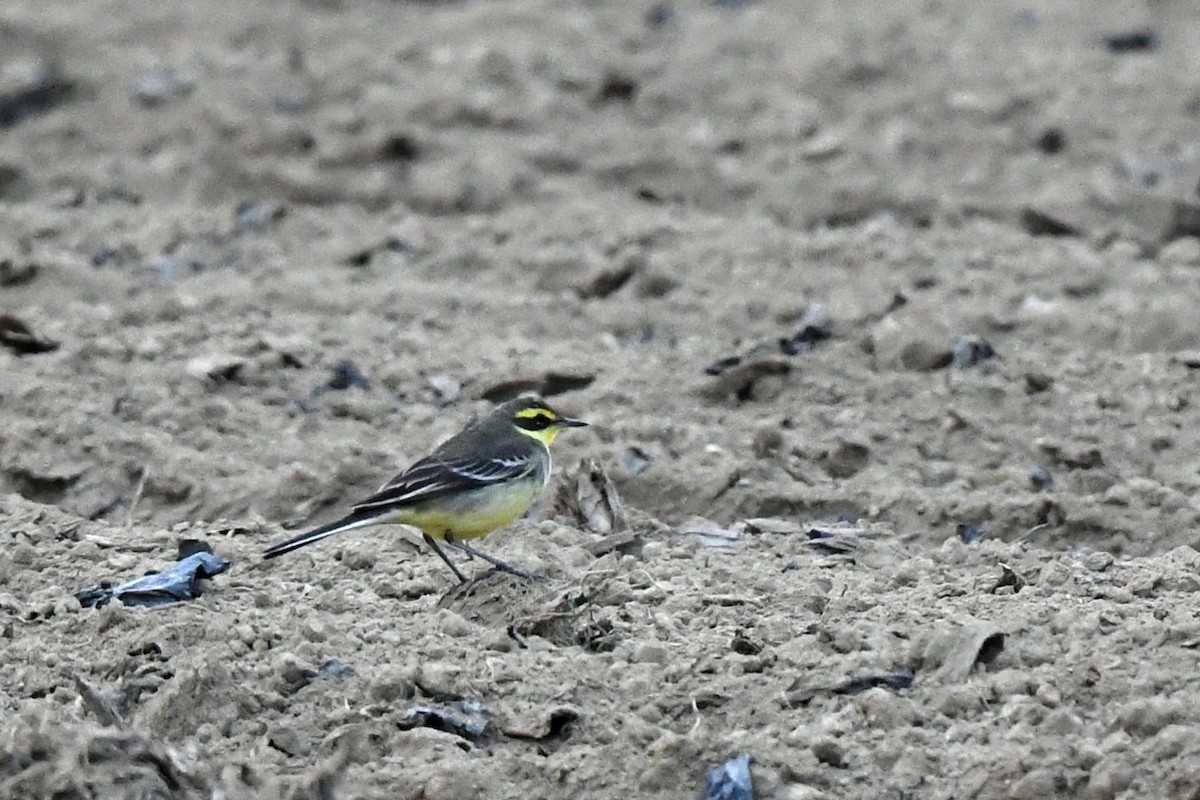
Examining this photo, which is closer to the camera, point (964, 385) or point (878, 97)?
point (964, 385)

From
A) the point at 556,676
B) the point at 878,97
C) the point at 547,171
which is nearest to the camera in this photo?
the point at 556,676

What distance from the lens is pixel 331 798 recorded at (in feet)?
16.0

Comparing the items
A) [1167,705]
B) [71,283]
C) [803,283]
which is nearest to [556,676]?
[1167,705]

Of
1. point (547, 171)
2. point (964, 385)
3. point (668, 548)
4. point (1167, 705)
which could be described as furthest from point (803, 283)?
point (1167, 705)

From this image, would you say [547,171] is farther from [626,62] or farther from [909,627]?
[909,627]

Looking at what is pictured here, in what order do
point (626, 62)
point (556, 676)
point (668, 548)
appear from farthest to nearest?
point (626, 62)
point (668, 548)
point (556, 676)

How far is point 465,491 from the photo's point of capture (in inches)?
269

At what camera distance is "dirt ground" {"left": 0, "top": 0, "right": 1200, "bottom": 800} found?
212 inches

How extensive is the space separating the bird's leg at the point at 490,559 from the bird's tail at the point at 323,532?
361 mm

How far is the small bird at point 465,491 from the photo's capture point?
659 centimetres

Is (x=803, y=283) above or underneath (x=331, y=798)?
underneath

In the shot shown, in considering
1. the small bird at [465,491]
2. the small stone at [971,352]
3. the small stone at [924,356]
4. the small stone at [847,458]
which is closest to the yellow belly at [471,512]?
the small bird at [465,491]

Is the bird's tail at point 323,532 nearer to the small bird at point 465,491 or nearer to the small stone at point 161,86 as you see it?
the small bird at point 465,491

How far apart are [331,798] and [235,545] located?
2053 millimetres
